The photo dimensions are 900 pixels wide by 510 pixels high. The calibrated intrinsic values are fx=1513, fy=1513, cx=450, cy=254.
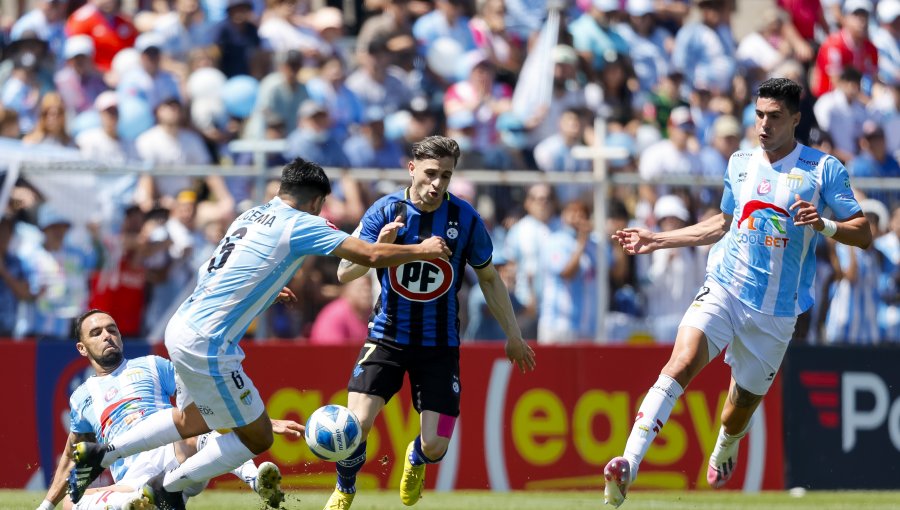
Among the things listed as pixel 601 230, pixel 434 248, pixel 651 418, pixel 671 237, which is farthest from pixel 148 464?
pixel 601 230

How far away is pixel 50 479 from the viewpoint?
13.3m

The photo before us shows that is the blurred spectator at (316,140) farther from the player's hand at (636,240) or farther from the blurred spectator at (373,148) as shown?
the player's hand at (636,240)

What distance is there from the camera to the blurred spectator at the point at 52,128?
50.0ft

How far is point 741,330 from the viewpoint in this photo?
32.6 feet

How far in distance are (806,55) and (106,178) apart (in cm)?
978

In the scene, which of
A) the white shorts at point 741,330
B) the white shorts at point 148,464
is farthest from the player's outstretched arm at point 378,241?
the white shorts at point 741,330

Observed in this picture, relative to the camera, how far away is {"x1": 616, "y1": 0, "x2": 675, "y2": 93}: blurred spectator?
1902cm

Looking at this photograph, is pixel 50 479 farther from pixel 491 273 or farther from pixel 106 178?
pixel 491 273

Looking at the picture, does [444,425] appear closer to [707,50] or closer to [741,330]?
[741,330]

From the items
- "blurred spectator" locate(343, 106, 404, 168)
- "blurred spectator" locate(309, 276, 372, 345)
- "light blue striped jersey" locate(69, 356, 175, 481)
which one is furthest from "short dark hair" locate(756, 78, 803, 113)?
"blurred spectator" locate(343, 106, 404, 168)

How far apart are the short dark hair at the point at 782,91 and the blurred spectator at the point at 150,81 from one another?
839 centimetres

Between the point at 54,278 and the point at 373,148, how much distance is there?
386cm

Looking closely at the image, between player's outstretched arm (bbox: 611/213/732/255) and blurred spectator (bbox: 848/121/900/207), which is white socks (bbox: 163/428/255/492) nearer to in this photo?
player's outstretched arm (bbox: 611/213/732/255)

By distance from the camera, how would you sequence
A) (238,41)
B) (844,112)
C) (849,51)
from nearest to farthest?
(238,41) < (844,112) < (849,51)
